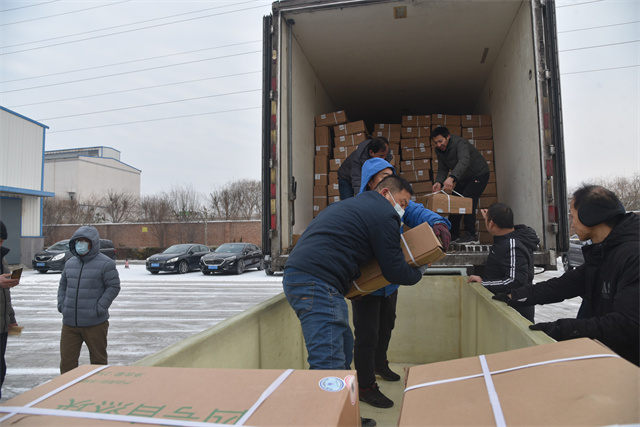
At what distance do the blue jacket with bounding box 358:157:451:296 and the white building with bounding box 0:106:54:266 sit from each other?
18.2m

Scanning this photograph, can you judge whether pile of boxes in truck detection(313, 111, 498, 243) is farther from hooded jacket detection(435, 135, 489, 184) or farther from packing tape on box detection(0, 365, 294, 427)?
packing tape on box detection(0, 365, 294, 427)

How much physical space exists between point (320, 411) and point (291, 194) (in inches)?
128

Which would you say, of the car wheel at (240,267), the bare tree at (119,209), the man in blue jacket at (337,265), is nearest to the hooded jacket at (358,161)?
the man in blue jacket at (337,265)

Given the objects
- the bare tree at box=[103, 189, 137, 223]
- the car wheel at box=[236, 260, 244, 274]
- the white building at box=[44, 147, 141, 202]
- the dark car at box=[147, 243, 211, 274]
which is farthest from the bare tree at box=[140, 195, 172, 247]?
the car wheel at box=[236, 260, 244, 274]

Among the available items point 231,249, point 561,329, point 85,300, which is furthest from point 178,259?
point 561,329

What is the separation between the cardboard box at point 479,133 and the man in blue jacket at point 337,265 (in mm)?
3865

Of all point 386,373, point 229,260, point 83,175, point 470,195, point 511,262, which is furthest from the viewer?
point 83,175

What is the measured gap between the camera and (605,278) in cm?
190

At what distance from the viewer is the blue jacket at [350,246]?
82.3 inches

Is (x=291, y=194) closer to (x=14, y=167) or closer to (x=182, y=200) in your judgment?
(x=14, y=167)

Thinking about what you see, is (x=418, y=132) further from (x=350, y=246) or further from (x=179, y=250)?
(x=179, y=250)

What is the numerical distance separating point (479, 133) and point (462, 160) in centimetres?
131

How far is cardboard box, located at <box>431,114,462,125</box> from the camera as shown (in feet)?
18.6

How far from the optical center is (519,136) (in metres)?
4.23
